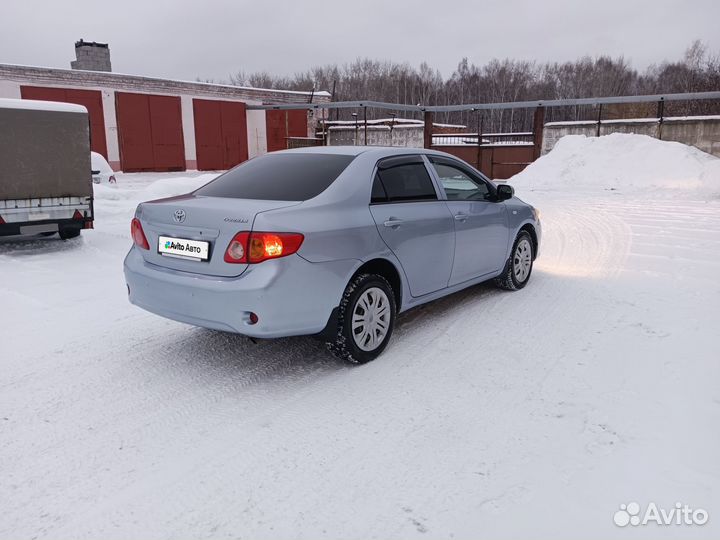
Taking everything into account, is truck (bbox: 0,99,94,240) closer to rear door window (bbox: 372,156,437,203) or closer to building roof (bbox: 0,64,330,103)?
rear door window (bbox: 372,156,437,203)

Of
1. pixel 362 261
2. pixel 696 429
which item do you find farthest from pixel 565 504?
pixel 362 261

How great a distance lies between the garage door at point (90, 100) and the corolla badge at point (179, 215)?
23002mm

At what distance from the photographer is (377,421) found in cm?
322

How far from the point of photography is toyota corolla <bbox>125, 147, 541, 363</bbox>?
3.49 meters

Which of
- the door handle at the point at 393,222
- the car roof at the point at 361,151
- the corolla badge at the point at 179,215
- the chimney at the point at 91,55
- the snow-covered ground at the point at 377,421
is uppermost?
the chimney at the point at 91,55

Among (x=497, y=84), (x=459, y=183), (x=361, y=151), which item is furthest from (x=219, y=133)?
(x=497, y=84)

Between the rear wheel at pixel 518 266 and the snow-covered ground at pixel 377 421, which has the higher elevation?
the rear wheel at pixel 518 266

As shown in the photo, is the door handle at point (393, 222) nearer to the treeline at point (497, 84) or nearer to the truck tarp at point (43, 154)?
the truck tarp at point (43, 154)

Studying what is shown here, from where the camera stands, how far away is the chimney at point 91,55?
29891mm

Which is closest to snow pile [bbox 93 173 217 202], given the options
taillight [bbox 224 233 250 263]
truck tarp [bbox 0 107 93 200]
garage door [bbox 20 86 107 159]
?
truck tarp [bbox 0 107 93 200]

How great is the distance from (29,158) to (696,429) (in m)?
8.83

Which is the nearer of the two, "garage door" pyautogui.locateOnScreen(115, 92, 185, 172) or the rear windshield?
the rear windshield

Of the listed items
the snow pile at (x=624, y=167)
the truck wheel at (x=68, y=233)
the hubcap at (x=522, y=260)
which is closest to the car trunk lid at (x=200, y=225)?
the hubcap at (x=522, y=260)

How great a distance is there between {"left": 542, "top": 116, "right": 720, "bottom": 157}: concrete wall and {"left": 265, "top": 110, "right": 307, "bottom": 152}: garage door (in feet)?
48.0
